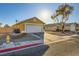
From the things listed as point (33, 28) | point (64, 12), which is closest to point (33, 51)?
point (33, 28)

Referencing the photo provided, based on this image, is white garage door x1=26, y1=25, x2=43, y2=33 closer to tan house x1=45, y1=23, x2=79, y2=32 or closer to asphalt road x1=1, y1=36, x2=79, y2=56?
tan house x1=45, y1=23, x2=79, y2=32

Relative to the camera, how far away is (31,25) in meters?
3.46

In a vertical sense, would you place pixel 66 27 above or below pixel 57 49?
above

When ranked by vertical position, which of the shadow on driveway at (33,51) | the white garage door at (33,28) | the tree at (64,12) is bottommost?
the shadow on driveway at (33,51)

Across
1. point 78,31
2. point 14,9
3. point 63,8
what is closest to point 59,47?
point 78,31

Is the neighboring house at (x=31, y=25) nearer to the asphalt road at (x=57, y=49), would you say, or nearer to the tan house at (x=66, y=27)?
the tan house at (x=66, y=27)

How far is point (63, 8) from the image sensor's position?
11.3 ft

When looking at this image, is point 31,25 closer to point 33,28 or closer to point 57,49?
point 33,28

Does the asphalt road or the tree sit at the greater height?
the tree

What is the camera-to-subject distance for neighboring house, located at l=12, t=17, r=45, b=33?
342 centimetres

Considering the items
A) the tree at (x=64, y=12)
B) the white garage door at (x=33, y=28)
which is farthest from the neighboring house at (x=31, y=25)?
the tree at (x=64, y=12)

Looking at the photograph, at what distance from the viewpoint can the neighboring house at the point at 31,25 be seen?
11.2 ft

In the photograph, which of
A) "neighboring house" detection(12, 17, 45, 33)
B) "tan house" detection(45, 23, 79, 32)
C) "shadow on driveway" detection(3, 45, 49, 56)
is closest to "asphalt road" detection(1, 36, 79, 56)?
"shadow on driveway" detection(3, 45, 49, 56)

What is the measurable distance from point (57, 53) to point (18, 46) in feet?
1.93
